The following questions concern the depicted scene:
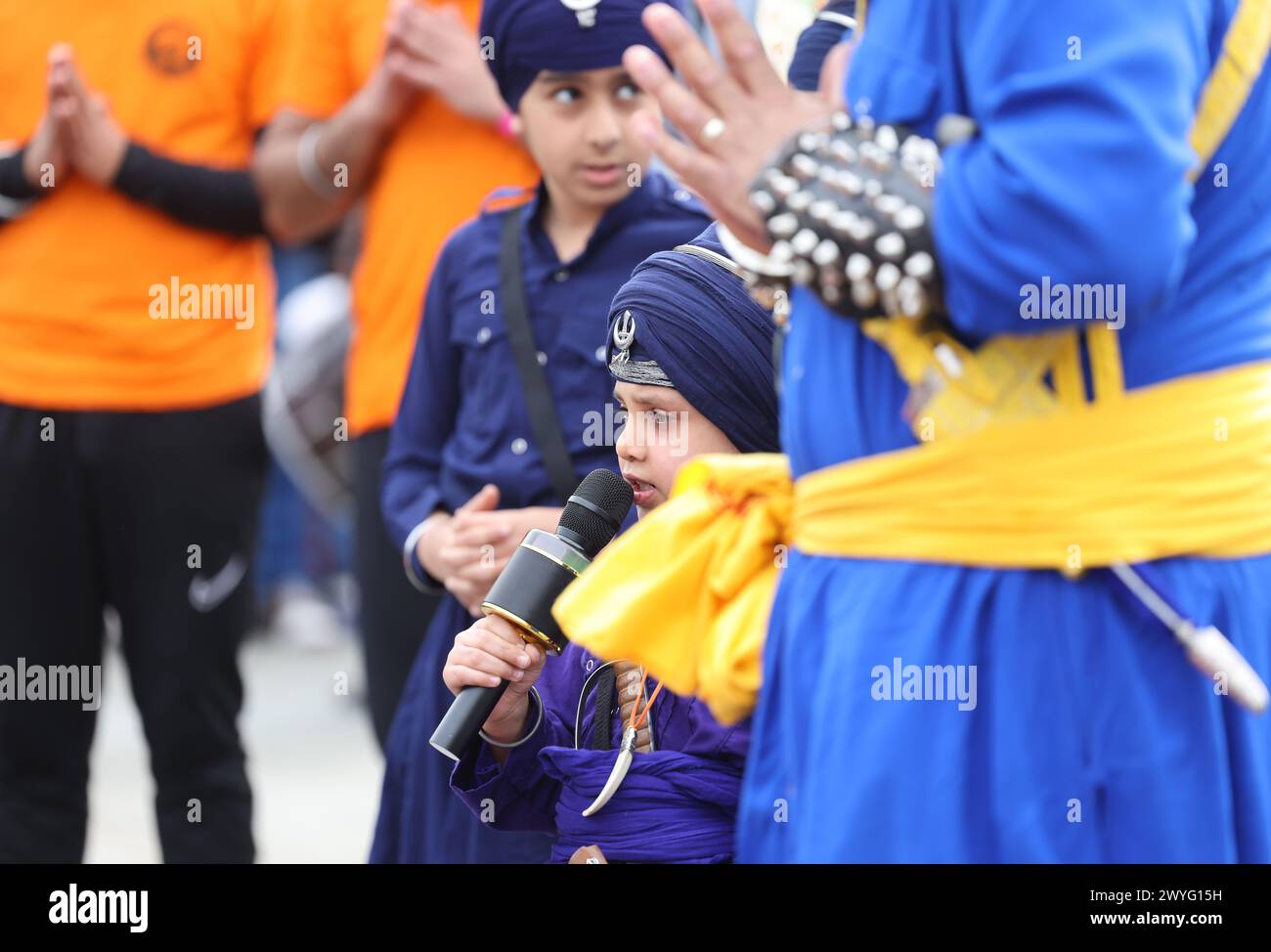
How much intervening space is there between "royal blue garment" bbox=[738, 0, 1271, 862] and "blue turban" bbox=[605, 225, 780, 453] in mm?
699

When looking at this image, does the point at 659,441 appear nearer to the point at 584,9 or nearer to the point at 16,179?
the point at 584,9

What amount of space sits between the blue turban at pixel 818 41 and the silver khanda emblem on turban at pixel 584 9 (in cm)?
98

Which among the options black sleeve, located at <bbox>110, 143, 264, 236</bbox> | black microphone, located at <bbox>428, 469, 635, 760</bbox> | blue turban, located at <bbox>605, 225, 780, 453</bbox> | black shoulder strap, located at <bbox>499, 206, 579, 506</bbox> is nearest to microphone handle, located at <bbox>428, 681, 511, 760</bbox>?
black microphone, located at <bbox>428, 469, 635, 760</bbox>

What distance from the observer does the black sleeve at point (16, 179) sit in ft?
11.8

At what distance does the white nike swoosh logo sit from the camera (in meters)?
3.65

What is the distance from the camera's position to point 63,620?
141 inches

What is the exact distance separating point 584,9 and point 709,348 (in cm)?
75

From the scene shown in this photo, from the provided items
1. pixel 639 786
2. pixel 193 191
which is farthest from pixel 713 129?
pixel 193 191

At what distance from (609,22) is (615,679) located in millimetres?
1105

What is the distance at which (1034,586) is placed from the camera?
167cm

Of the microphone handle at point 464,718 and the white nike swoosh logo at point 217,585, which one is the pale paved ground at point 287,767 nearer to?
the white nike swoosh logo at point 217,585

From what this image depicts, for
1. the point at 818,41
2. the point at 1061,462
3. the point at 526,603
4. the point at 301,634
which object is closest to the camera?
the point at 1061,462

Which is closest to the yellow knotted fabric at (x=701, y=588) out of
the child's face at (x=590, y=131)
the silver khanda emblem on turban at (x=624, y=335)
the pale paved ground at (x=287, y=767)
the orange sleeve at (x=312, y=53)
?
the silver khanda emblem on turban at (x=624, y=335)
